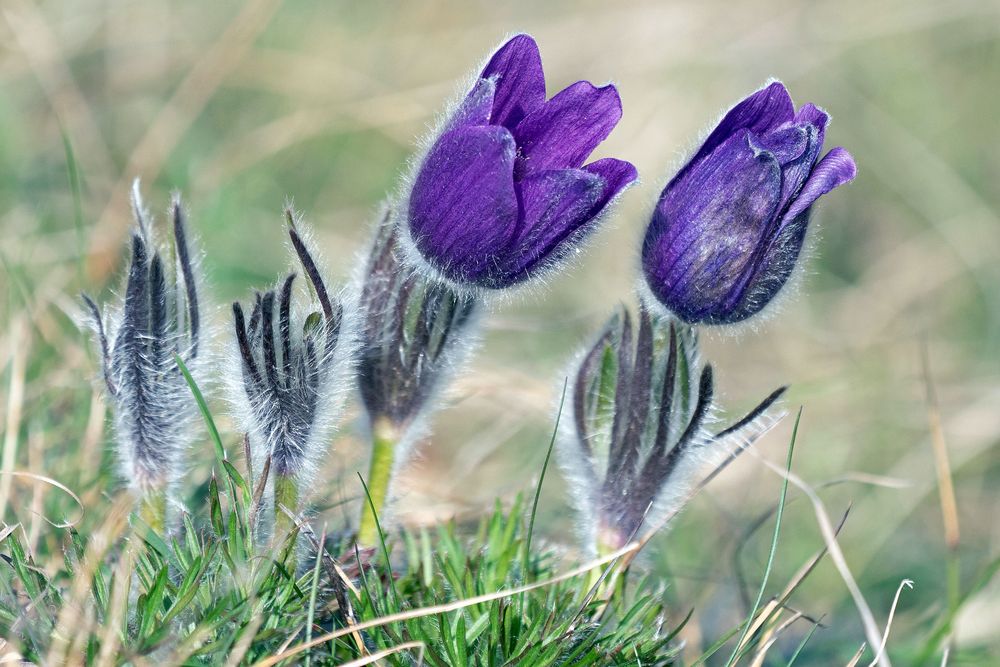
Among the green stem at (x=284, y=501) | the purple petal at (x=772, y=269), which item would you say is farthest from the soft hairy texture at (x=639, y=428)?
the green stem at (x=284, y=501)

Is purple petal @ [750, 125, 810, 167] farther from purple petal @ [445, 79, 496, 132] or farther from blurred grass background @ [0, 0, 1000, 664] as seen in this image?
purple petal @ [445, 79, 496, 132]

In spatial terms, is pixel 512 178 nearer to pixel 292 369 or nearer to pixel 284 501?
pixel 292 369

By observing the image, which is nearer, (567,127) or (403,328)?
(567,127)

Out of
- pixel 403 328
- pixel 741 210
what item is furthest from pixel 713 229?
pixel 403 328

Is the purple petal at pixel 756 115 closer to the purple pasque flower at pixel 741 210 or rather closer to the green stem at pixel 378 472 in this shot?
the purple pasque flower at pixel 741 210

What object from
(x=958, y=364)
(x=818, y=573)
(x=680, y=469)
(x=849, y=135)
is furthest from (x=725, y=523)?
(x=849, y=135)
